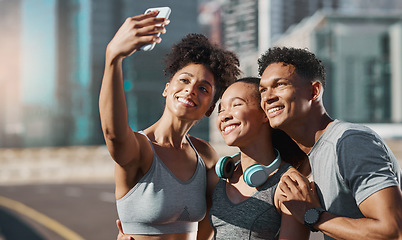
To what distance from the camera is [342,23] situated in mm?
52719

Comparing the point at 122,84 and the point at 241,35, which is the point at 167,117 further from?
the point at 241,35

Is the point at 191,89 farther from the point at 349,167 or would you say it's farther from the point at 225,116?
the point at 349,167

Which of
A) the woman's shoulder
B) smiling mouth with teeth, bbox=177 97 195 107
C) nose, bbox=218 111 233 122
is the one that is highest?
smiling mouth with teeth, bbox=177 97 195 107

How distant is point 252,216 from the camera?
9.14ft

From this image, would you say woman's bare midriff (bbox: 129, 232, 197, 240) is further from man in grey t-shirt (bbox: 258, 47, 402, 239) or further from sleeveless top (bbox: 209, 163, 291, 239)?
man in grey t-shirt (bbox: 258, 47, 402, 239)

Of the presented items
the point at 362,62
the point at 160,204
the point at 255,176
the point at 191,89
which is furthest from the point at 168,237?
the point at 362,62

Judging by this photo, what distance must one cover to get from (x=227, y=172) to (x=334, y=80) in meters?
56.1

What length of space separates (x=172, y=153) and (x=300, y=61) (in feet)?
3.95

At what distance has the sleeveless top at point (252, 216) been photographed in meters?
2.77

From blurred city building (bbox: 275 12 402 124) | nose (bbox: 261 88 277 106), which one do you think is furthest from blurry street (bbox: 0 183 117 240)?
blurred city building (bbox: 275 12 402 124)

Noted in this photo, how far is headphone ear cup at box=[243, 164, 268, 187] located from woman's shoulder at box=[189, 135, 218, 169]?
83 centimetres

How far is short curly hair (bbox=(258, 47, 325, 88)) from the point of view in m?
2.73

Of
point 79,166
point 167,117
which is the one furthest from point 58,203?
point 167,117

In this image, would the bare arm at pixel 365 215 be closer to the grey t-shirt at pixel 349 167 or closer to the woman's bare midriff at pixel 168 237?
the grey t-shirt at pixel 349 167
